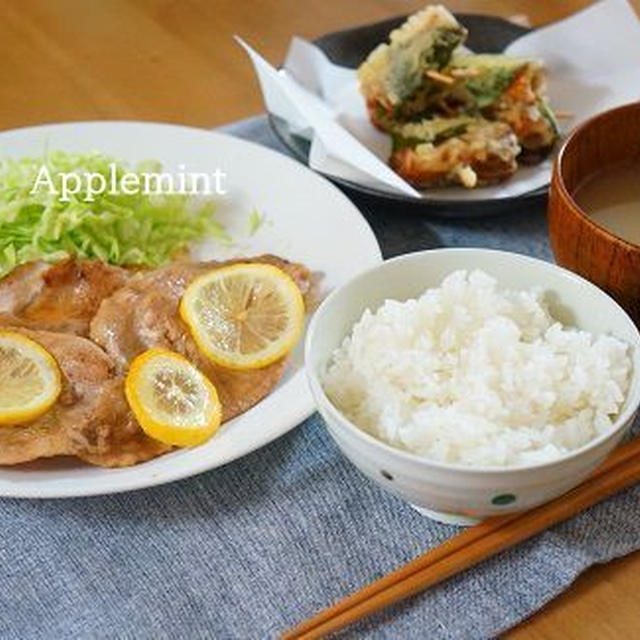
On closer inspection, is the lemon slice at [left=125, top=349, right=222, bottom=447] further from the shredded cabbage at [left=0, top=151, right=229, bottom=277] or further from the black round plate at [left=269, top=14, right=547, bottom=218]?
the black round plate at [left=269, top=14, right=547, bottom=218]

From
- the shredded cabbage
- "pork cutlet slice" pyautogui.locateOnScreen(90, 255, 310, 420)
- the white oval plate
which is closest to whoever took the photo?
the white oval plate

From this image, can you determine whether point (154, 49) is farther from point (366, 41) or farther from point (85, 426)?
point (85, 426)

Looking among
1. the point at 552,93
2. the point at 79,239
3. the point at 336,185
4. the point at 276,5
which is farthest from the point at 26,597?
the point at 276,5

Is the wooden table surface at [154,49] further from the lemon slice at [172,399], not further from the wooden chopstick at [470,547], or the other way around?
the wooden chopstick at [470,547]

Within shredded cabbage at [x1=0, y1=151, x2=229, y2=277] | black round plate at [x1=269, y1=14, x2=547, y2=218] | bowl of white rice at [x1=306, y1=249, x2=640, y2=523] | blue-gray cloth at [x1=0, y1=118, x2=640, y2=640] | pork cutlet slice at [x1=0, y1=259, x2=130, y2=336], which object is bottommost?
blue-gray cloth at [x1=0, y1=118, x2=640, y2=640]

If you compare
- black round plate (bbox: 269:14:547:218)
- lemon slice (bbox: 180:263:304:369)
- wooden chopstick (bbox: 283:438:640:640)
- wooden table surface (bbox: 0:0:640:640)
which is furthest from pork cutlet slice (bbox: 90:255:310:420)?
wooden table surface (bbox: 0:0:640:640)
